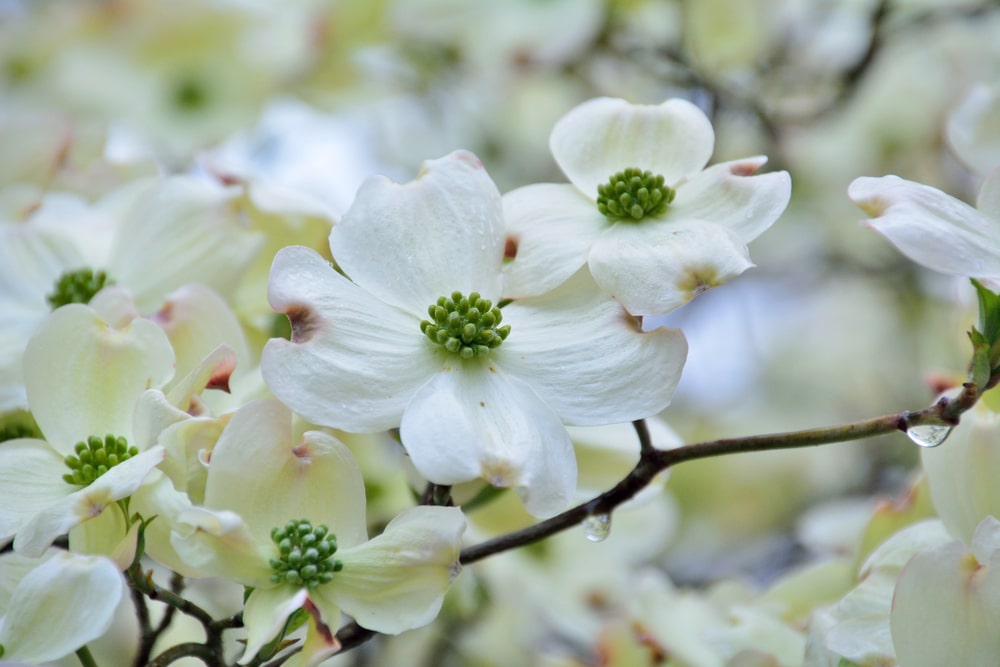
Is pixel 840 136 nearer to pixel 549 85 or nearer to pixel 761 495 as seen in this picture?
pixel 549 85

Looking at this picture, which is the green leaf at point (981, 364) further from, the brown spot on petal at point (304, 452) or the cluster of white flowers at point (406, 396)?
the brown spot on petal at point (304, 452)

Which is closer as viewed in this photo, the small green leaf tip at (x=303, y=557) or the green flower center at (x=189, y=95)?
the small green leaf tip at (x=303, y=557)

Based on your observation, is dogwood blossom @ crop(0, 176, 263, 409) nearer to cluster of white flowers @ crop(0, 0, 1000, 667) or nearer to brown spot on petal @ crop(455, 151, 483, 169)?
cluster of white flowers @ crop(0, 0, 1000, 667)

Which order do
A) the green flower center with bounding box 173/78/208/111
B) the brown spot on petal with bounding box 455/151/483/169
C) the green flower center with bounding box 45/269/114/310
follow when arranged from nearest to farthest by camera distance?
the brown spot on petal with bounding box 455/151/483/169, the green flower center with bounding box 45/269/114/310, the green flower center with bounding box 173/78/208/111

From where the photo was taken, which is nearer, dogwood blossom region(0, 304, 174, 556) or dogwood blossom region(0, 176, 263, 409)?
dogwood blossom region(0, 304, 174, 556)

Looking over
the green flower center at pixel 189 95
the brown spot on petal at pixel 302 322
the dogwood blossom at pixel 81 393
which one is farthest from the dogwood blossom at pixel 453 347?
the green flower center at pixel 189 95

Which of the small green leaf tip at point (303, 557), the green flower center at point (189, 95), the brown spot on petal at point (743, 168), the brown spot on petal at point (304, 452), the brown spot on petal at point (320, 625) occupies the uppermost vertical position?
the brown spot on petal at point (743, 168)

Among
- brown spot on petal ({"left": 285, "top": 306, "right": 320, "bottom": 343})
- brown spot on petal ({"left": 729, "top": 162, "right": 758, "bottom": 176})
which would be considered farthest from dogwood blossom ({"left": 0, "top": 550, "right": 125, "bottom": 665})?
brown spot on petal ({"left": 729, "top": 162, "right": 758, "bottom": 176})
